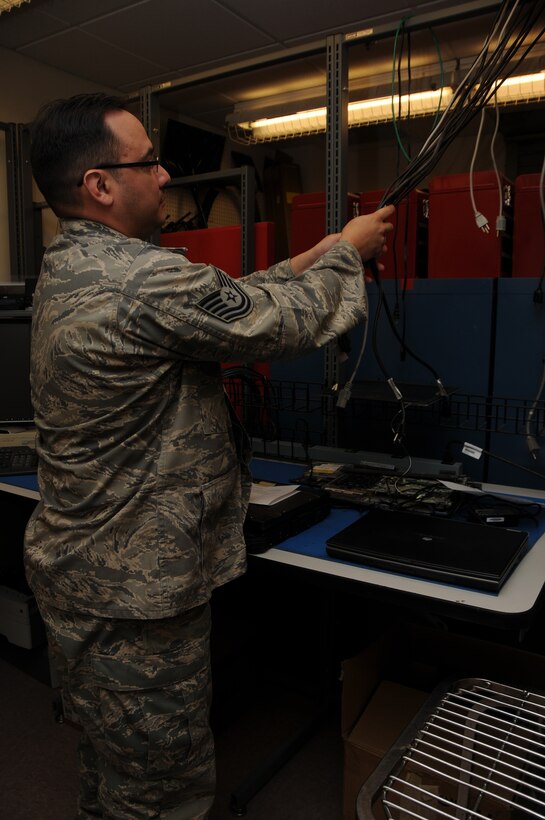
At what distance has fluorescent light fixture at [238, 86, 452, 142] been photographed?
347cm

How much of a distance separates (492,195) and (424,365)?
20.4 inches

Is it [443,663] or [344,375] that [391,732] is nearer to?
[443,663]

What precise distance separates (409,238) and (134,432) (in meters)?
1.25

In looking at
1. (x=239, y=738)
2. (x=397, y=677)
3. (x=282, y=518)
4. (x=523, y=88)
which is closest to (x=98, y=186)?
(x=282, y=518)

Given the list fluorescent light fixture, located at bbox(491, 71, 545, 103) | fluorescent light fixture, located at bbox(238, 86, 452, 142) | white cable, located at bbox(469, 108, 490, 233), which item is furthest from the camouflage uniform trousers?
fluorescent light fixture, located at bbox(491, 71, 545, 103)

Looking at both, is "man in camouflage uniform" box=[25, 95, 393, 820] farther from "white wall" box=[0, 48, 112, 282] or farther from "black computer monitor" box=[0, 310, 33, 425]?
"white wall" box=[0, 48, 112, 282]

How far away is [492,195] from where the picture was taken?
1.74 metres

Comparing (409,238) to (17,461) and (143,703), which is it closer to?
(17,461)

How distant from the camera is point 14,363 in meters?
2.26

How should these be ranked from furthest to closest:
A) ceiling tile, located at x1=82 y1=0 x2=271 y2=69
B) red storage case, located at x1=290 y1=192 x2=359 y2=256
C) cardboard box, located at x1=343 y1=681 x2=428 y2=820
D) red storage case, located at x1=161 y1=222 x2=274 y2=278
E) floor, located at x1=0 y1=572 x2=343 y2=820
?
1. ceiling tile, located at x1=82 y1=0 x2=271 y2=69
2. red storage case, located at x1=161 y1=222 x2=274 y2=278
3. red storage case, located at x1=290 y1=192 x2=359 y2=256
4. floor, located at x1=0 y1=572 x2=343 y2=820
5. cardboard box, located at x1=343 y1=681 x2=428 y2=820

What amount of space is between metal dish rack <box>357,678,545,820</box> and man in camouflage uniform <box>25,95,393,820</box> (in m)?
0.40

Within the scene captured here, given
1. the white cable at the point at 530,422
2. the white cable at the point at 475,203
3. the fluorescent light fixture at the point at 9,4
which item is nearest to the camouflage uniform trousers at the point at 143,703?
the white cable at the point at 530,422

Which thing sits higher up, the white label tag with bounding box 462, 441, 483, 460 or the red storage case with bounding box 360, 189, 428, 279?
the red storage case with bounding box 360, 189, 428, 279

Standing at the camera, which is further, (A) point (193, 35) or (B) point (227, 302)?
(A) point (193, 35)
